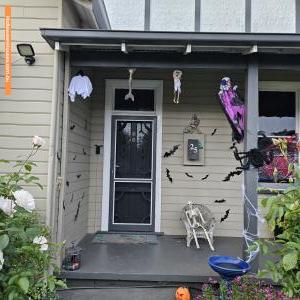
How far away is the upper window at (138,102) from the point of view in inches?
232

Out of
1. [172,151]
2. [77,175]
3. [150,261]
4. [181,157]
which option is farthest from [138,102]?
[150,261]

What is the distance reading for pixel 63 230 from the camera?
4.29m

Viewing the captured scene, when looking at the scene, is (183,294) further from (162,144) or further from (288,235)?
(162,144)

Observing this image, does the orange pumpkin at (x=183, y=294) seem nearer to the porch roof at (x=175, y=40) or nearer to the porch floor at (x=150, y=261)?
the porch floor at (x=150, y=261)

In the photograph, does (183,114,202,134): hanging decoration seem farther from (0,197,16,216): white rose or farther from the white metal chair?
(0,197,16,216): white rose

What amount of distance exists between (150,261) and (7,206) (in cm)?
235

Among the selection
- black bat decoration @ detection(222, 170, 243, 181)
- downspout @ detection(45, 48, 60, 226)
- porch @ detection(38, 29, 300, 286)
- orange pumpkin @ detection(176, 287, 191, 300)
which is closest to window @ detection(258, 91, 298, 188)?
porch @ detection(38, 29, 300, 286)

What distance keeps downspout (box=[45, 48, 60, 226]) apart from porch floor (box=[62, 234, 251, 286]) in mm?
634

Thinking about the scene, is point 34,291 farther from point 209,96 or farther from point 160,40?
point 209,96

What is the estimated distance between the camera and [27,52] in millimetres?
4016

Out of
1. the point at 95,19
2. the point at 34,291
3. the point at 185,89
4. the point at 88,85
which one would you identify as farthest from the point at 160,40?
the point at 34,291

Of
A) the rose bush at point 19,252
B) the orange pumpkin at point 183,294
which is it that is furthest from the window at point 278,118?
the rose bush at point 19,252

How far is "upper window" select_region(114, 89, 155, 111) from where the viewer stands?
5.89 m

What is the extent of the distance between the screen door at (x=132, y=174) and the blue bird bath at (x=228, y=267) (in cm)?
218
